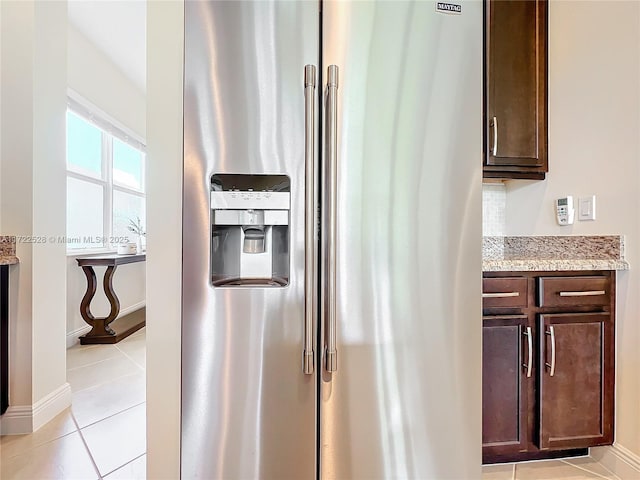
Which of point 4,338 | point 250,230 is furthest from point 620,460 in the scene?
point 4,338

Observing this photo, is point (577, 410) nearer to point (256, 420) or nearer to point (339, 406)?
point (339, 406)

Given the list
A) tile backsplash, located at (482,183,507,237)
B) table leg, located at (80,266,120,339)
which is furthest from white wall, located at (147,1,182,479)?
table leg, located at (80,266,120,339)

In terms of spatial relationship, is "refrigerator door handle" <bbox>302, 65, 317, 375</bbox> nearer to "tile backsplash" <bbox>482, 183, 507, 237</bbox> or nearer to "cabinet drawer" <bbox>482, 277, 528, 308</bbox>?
"cabinet drawer" <bbox>482, 277, 528, 308</bbox>

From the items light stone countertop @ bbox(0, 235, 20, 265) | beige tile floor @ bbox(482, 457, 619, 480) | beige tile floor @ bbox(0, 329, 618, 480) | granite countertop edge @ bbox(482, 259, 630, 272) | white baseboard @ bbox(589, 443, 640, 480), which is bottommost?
beige tile floor @ bbox(482, 457, 619, 480)

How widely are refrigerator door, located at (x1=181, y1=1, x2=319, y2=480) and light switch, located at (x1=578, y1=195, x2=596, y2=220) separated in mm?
1512

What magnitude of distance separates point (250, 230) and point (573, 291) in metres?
1.48

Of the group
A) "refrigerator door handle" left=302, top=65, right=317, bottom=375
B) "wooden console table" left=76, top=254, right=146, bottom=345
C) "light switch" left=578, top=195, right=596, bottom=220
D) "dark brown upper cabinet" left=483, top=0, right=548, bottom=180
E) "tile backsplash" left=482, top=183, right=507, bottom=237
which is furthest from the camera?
"wooden console table" left=76, top=254, right=146, bottom=345

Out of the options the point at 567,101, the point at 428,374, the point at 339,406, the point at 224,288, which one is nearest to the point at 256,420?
the point at 339,406

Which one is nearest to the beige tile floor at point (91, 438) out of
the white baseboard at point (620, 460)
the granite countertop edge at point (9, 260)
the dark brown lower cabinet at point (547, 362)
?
the granite countertop edge at point (9, 260)

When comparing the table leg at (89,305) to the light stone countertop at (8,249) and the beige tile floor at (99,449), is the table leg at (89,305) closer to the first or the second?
the beige tile floor at (99,449)

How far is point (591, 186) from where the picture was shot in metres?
1.75

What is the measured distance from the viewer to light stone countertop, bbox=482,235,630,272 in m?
1.59

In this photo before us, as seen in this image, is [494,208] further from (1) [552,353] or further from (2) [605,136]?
(1) [552,353]

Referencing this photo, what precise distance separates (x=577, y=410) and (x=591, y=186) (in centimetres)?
106
